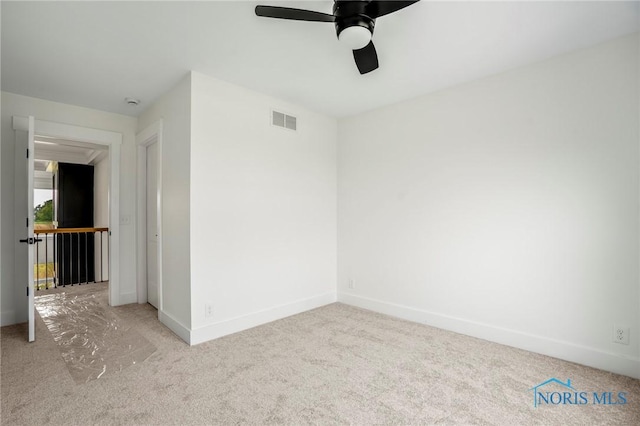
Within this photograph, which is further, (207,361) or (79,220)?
(79,220)

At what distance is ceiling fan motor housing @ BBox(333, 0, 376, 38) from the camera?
172cm

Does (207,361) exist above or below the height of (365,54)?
below

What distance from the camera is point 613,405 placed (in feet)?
6.33

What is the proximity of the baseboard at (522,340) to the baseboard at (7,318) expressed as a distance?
4.06 m

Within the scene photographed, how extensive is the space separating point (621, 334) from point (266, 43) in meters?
3.50

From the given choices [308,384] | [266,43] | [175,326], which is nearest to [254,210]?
[175,326]

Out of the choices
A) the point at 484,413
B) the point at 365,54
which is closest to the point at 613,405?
the point at 484,413

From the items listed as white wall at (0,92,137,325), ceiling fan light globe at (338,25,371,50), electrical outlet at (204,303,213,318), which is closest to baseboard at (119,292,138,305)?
white wall at (0,92,137,325)

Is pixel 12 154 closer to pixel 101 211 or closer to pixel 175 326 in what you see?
pixel 175 326

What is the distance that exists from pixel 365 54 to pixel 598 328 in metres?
2.75

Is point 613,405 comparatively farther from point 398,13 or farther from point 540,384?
point 398,13

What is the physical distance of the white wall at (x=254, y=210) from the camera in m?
2.89

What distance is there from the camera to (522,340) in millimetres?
2707

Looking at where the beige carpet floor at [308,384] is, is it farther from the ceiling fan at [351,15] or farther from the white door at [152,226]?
the ceiling fan at [351,15]
